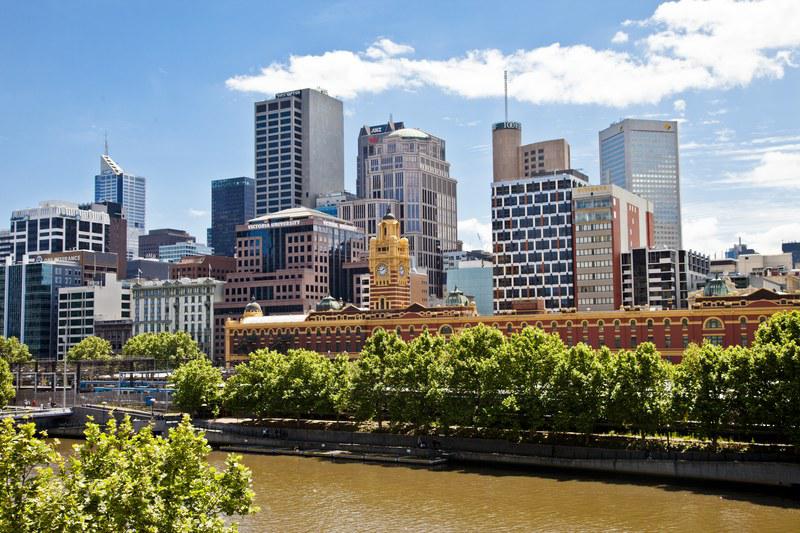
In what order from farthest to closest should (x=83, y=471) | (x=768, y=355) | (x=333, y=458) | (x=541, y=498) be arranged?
(x=333, y=458)
(x=768, y=355)
(x=541, y=498)
(x=83, y=471)

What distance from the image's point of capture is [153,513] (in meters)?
39.9

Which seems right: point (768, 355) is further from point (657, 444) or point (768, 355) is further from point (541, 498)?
point (541, 498)

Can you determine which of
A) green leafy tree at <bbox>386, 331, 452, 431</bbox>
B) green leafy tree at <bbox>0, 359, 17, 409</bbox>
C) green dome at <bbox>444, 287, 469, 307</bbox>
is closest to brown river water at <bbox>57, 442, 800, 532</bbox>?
green leafy tree at <bbox>386, 331, 452, 431</bbox>

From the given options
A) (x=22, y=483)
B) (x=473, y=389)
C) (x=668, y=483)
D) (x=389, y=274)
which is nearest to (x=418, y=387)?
(x=473, y=389)

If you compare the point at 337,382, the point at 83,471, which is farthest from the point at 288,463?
the point at 83,471

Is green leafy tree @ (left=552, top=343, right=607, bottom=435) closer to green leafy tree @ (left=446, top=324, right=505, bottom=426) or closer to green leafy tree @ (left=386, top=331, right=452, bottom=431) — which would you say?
green leafy tree @ (left=446, top=324, right=505, bottom=426)

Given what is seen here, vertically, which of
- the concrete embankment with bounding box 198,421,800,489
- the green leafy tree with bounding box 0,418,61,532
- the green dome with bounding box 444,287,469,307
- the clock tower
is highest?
the clock tower

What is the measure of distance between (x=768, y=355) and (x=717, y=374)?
18.7ft

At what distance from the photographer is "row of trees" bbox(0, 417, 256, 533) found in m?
38.1

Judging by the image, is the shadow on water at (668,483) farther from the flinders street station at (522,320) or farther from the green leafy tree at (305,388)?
the flinders street station at (522,320)

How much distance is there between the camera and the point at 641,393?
9862 centimetres

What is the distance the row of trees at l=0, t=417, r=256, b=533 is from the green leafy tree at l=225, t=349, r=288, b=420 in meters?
79.1

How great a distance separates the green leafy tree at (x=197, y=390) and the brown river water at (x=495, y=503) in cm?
3551

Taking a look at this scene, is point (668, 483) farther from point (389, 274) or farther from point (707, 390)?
point (389, 274)
